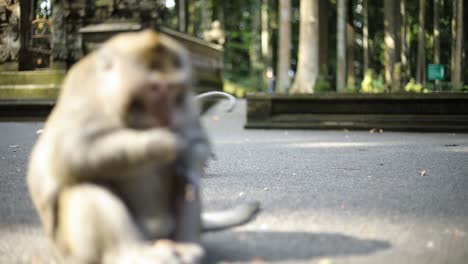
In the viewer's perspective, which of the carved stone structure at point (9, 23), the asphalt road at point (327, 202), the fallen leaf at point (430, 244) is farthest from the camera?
the carved stone structure at point (9, 23)

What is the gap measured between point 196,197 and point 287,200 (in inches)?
96.5

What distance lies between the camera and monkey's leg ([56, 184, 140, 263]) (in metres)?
2.41

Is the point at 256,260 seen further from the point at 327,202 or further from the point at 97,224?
the point at 327,202

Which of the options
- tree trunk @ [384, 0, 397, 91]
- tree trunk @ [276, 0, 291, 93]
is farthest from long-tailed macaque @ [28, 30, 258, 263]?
tree trunk @ [384, 0, 397, 91]

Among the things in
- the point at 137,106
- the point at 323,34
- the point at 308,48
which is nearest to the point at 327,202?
the point at 137,106

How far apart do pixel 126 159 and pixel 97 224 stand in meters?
0.34

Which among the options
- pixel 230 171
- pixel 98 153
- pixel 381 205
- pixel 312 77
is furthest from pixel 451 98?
pixel 98 153

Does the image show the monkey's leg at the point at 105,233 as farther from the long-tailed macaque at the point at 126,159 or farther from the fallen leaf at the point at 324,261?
the fallen leaf at the point at 324,261

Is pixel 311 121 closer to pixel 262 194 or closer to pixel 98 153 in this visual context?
pixel 262 194

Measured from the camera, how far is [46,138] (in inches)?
106

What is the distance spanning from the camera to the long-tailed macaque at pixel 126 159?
2.32m

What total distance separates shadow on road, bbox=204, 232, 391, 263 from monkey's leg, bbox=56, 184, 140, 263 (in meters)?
0.84

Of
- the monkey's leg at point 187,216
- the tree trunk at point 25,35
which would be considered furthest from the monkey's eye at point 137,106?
the tree trunk at point 25,35

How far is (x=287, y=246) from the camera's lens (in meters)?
3.47
